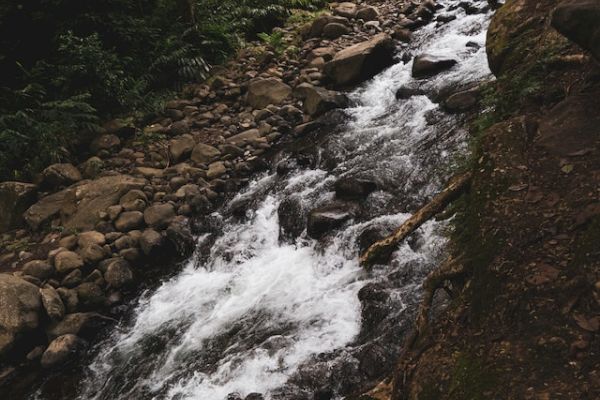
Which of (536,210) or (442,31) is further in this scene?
(442,31)

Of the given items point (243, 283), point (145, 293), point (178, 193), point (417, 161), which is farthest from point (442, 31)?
point (145, 293)

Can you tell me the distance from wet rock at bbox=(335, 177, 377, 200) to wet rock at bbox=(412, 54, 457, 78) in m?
3.28

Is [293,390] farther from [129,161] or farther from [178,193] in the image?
[129,161]

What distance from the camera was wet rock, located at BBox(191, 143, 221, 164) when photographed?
8.22 metres

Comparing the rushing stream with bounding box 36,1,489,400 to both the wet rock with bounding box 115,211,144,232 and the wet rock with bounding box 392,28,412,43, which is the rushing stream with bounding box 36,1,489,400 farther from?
the wet rock with bounding box 392,28,412,43

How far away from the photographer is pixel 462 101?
674 cm

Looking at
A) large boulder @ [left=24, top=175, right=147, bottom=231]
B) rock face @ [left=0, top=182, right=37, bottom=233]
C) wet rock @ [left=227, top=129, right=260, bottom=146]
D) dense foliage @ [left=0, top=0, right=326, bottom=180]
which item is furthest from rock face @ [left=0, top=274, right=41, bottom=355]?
wet rock @ [left=227, top=129, right=260, bottom=146]

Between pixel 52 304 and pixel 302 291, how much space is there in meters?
3.22

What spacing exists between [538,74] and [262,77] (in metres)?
6.83

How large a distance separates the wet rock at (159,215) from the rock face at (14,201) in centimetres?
204

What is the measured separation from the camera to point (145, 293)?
641 centimetres

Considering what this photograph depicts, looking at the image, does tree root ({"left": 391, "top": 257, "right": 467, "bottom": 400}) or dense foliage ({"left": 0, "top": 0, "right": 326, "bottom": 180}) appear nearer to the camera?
tree root ({"left": 391, "top": 257, "right": 467, "bottom": 400})

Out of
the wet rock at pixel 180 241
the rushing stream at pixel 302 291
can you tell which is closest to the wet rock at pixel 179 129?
the rushing stream at pixel 302 291

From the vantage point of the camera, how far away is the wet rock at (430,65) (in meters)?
8.33
